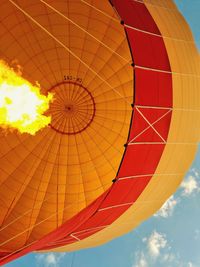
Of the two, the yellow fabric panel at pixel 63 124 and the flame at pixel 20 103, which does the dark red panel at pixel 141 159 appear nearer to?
the yellow fabric panel at pixel 63 124

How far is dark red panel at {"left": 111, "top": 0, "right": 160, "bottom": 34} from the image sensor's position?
864 centimetres

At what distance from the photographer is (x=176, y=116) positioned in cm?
994

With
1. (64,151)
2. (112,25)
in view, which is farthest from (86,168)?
(112,25)

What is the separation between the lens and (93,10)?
1113 cm

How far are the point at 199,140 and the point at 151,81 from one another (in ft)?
11.1

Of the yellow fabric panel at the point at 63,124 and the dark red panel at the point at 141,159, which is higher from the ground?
the yellow fabric panel at the point at 63,124

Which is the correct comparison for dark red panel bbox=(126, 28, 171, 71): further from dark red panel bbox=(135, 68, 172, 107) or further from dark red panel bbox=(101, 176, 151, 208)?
dark red panel bbox=(101, 176, 151, 208)

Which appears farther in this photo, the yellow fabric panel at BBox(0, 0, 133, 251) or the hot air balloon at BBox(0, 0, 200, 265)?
the yellow fabric panel at BBox(0, 0, 133, 251)

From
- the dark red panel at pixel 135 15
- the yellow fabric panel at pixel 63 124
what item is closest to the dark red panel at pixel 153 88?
the dark red panel at pixel 135 15

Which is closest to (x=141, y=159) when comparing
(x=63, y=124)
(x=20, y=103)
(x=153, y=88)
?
(x=153, y=88)

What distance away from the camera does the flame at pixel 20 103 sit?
1155 cm

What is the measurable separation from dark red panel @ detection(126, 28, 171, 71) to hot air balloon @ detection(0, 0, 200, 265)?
1.2 inches

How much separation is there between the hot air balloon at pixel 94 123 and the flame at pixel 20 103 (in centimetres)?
24

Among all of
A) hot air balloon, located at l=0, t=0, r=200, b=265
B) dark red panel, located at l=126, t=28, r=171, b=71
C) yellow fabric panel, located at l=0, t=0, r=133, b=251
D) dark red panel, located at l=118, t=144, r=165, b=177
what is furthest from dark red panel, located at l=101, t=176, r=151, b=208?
dark red panel, located at l=126, t=28, r=171, b=71
